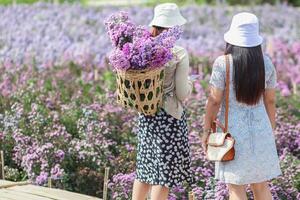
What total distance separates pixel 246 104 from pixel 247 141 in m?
0.22

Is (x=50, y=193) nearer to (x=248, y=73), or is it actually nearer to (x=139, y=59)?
(x=139, y=59)

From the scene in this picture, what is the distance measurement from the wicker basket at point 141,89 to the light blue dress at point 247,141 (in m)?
0.34

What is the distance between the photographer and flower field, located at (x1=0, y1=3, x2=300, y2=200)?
257 inches

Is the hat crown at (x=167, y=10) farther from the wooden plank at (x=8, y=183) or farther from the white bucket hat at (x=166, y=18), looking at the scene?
the wooden plank at (x=8, y=183)

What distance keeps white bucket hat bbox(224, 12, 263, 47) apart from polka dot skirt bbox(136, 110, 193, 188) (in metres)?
0.67

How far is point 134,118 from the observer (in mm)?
7527

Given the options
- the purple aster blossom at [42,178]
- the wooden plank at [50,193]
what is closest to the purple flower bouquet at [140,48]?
the wooden plank at [50,193]

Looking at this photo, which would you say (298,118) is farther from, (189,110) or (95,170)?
(95,170)

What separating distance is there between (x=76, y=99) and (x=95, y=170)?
1529 mm

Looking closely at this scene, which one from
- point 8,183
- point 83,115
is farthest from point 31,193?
point 83,115

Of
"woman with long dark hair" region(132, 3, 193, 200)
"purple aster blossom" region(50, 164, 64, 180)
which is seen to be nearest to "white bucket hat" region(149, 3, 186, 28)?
"woman with long dark hair" region(132, 3, 193, 200)

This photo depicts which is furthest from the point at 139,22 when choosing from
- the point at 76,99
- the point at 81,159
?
the point at 81,159

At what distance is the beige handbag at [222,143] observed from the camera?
5184 mm

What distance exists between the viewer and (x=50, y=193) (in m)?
6.19
